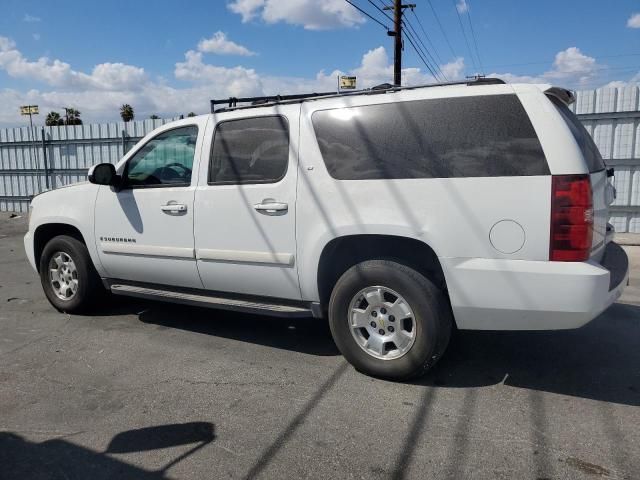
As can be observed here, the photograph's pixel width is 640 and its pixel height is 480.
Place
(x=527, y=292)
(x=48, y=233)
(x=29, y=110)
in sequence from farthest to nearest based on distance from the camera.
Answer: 1. (x=29, y=110)
2. (x=48, y=233)
3. (x=527, y=292)

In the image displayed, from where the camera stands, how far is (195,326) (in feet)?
17.6

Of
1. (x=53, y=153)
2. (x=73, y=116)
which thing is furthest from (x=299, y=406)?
(x=73, y=116)

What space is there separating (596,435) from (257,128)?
323cm

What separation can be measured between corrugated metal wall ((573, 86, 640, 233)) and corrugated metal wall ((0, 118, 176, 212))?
31.4 ft

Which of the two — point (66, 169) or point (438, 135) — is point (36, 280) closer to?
point (438, 135)

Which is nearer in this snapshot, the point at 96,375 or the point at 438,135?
the point at 438,135

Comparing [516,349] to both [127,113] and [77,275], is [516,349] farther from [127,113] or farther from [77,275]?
[127,113]

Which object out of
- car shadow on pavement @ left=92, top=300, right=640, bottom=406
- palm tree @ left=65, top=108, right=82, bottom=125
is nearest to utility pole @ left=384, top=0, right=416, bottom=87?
car shadow on pavement @ left=92, top=300, right=640, bottom=406

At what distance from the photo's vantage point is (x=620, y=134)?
9.77 m

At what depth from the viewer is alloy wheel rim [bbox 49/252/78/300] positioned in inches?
221

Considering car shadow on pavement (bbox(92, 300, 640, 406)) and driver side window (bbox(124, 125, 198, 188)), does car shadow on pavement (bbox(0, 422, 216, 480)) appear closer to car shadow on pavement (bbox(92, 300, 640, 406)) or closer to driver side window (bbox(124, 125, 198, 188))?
car shadow on pavement (bbox(92, 300, 640, 406))

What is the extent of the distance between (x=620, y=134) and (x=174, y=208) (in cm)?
862

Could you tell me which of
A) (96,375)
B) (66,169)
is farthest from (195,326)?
(66,169)

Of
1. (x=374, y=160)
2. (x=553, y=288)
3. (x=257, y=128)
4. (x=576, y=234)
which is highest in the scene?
(x=257, y=128)
